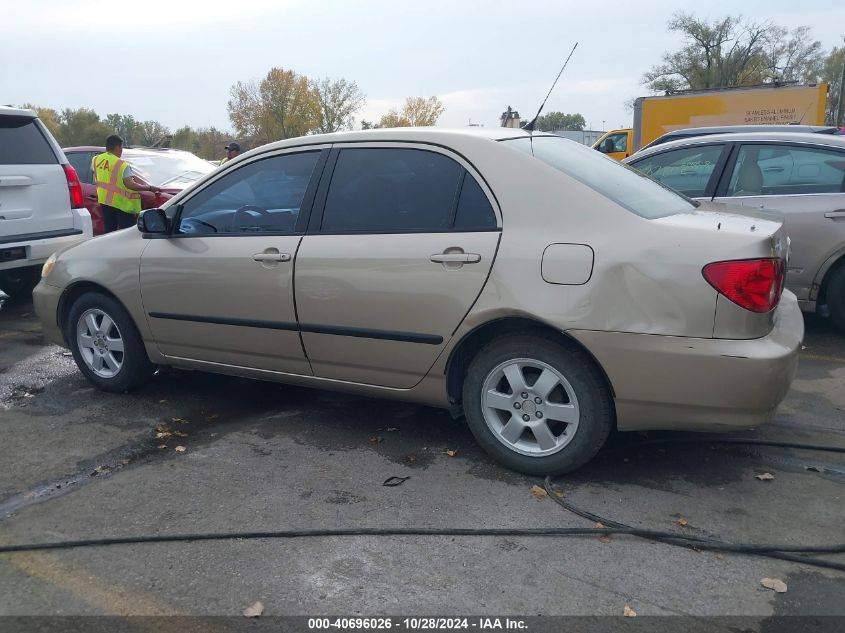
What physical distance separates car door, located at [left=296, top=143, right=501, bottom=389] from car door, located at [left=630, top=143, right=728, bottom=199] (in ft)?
10.1

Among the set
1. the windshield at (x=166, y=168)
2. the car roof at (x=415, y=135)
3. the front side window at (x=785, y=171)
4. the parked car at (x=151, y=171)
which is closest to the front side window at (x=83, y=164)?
the parked car at (x=151, y=171)

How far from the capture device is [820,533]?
3150 millimetres

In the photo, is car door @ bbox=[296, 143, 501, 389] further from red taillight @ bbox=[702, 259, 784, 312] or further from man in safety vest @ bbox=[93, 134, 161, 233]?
man in safety vest @ bbox=[93, 134, 161, 233]

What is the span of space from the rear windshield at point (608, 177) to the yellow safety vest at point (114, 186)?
6650 mm

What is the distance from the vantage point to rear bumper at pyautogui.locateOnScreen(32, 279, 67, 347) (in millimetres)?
5250

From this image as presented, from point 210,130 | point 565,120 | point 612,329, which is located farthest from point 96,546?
point 565,120

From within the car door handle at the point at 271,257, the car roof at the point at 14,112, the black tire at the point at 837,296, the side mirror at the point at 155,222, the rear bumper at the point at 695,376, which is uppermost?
the car roof at the point at 14,112

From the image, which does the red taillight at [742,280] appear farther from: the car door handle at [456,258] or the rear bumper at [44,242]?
the rear bumper at [44,242]

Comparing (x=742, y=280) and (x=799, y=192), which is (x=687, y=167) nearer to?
(x=799, y=192)

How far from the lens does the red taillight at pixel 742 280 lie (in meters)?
3.20

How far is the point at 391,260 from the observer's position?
3850 millimetres

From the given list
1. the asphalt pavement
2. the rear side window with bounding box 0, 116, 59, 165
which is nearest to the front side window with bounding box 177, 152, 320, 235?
the asphalt pavement

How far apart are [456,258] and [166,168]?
8415 millimetres

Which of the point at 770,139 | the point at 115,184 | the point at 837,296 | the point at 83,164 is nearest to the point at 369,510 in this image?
the point at 837,296
